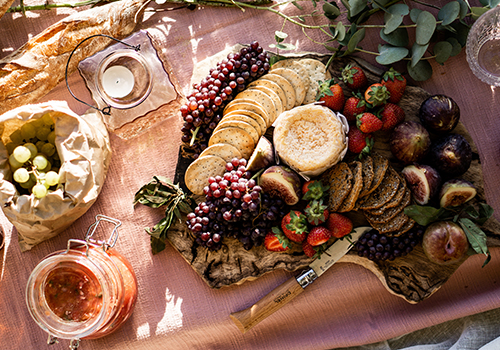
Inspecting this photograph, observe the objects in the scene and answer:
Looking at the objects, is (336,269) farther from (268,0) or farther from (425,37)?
(268,0)

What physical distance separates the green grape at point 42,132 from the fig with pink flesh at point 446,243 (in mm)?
1720

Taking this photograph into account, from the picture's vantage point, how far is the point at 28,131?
1749 mm

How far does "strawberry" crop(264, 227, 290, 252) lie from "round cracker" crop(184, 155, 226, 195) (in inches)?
14.0

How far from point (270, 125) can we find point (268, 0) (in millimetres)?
633

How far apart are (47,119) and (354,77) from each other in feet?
4.52

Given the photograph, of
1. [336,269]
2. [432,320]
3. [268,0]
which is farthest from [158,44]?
[432,320]

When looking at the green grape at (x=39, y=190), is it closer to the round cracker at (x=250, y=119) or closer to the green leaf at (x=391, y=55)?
the round cracker at (x=250, y=119)

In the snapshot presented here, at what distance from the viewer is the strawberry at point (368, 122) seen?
5.59 feet

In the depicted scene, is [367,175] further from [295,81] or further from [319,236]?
[295,81]

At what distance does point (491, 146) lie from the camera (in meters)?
1.87

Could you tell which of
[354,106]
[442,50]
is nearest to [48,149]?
[354,106]

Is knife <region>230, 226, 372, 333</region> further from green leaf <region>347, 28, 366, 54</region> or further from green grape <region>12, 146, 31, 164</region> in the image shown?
green grape <region>12, 146, 31, 164</region>

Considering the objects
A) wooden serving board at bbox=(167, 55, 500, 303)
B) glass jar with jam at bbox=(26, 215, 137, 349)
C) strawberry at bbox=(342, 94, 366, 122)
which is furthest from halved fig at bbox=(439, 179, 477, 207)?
glass jar with jam at bbox=(26, 215, 137, 349)

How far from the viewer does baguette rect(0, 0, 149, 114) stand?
5.99 feet
